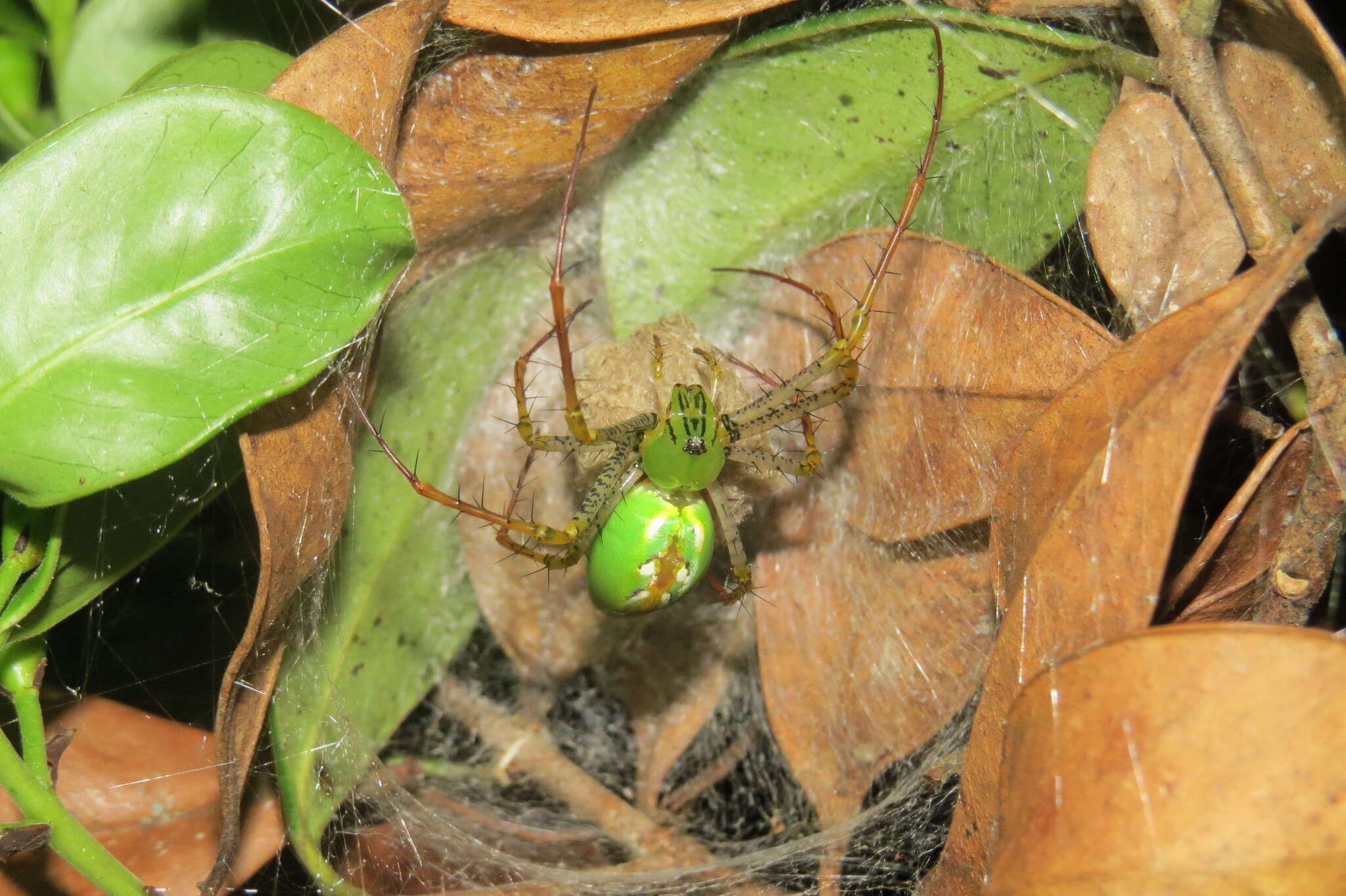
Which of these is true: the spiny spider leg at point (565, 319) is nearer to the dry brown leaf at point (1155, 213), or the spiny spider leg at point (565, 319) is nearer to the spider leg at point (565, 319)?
the spider leg at point (565, 319)

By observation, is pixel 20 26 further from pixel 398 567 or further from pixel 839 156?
pixel 839 156

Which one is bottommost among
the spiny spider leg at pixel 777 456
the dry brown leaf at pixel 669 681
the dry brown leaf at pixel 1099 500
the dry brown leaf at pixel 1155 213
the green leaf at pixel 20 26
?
the dry brown leaf at pixel 669 681

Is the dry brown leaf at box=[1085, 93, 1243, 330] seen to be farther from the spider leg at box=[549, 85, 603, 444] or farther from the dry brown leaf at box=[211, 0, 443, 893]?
the dry brown leaf at box=[211, 0, 443, 893]

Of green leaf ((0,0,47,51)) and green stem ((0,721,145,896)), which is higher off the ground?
green leaf ((0,0,47,51))

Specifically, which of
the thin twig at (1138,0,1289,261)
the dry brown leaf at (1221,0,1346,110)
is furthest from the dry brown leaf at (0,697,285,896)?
the dry brown leaf at (1221,0,1346,110)

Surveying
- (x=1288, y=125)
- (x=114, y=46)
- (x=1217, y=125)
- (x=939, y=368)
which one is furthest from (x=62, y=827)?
(x=1288, y=125)

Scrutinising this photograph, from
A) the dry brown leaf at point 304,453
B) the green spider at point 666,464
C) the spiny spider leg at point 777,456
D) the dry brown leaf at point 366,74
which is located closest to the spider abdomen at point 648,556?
the green spider at point 666,464
